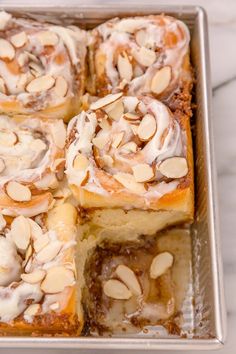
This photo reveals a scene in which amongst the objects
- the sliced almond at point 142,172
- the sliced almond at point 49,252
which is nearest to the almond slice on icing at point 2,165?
the sliced almond at point 49,252

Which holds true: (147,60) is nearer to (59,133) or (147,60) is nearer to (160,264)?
(59,133)

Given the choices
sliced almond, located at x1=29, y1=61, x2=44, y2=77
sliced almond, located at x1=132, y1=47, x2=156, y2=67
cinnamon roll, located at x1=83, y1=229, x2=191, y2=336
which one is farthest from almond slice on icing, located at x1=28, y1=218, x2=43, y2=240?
sliced almond, located at x1=132, y1=47, x2=156, y2=67

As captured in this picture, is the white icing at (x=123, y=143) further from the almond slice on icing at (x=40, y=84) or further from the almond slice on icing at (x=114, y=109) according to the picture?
the almond slice on icing at (x=40, y=84)

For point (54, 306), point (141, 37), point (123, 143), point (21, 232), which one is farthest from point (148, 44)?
point (54, 306)

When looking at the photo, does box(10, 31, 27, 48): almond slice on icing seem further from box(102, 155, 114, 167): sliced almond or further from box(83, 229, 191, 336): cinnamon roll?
box(83, 229, 191, 336): cinnamon roll

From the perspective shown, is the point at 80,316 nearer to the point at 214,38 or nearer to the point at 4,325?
the point at 4,325

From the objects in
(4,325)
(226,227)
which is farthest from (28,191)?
(226,227)

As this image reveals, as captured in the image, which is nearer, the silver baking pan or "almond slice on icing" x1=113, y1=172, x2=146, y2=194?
the silver baking pan
